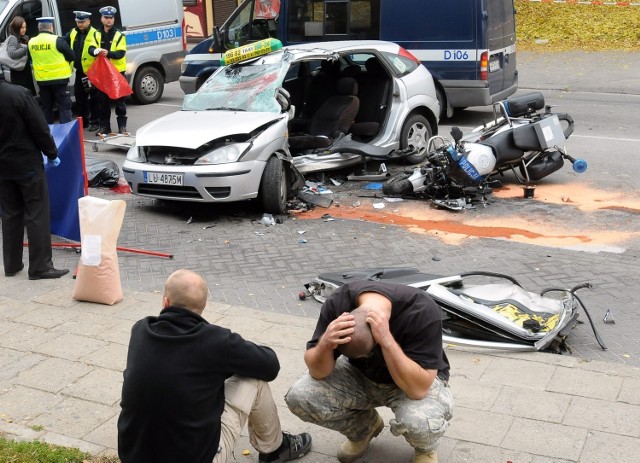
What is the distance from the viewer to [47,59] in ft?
42.7

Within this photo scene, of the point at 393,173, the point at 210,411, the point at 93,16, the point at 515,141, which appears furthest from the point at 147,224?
the point at 93,16

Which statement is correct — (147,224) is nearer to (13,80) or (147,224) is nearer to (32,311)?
(32,311)

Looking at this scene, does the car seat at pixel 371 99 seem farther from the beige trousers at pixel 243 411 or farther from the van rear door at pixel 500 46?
the beige trousers at pixel 243 411

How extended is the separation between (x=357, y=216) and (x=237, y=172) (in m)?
1.42

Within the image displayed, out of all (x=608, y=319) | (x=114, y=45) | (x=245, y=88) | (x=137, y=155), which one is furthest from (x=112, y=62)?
(x=608, y=319)

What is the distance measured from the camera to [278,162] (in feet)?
30.3

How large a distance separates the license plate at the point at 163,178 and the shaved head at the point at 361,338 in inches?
210

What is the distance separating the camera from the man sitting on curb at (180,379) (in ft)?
12.1

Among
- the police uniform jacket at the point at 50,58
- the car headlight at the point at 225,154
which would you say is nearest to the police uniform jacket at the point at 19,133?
the car headlight at the point at 225,154

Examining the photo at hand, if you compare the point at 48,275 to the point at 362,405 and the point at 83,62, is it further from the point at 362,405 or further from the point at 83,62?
the point at 83,62

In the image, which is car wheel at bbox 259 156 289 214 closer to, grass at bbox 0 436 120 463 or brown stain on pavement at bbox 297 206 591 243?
brown stain on pavement at bbox 297 206 591 243

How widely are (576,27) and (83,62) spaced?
15.1m

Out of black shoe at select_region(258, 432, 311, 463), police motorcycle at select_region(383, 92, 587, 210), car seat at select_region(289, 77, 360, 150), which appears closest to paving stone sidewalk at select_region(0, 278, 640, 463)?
black shoe at select_region(258, 432, 311, 463)

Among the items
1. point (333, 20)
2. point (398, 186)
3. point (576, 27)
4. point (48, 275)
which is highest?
point (333, 20)
